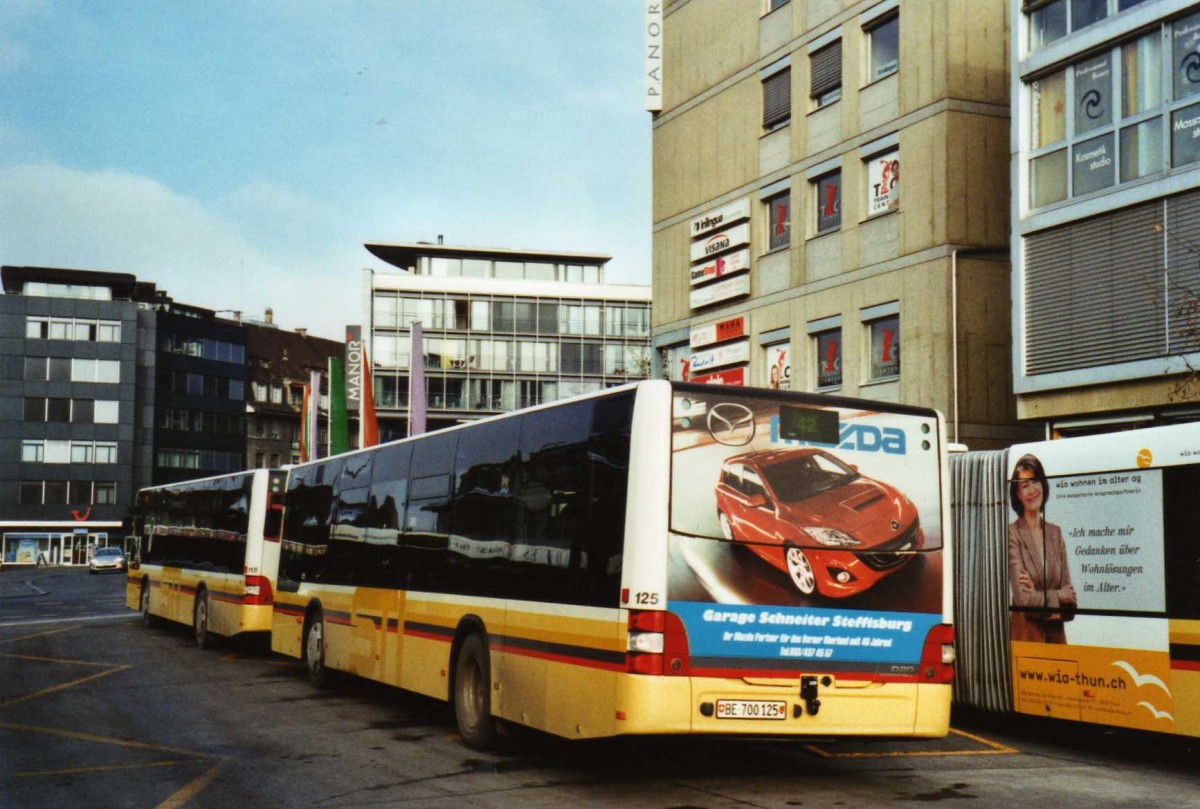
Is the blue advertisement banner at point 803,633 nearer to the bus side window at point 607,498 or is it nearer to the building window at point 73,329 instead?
the bus side window at point 607,498

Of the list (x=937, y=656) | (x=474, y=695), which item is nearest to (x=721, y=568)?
(x=937, y=656)

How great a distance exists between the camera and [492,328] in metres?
92.1

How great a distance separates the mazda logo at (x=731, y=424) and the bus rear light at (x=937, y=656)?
79.3 inches

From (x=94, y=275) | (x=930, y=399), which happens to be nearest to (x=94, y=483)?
(x=94, y=275)

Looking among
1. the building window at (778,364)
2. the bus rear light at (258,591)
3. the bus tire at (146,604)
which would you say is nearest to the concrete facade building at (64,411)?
the bus tire at (146,604)

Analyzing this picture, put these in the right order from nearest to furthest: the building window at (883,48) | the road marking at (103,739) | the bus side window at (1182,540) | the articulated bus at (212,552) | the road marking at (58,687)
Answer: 1. the bus side window at (1182,540)
2. the road marking at (103,739)
3. the road marking at (58,687)
4. the articulated bus at (212,552)
5. the building window at (883,48)

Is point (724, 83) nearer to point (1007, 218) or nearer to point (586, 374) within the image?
point (1007, 218)

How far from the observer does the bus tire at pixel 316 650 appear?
16.9m

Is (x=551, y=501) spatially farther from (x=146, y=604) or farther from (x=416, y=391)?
(x=416, y=391)

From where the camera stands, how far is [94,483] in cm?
9981

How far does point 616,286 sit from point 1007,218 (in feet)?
229

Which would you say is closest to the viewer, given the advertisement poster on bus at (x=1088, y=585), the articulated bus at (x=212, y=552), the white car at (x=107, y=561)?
the advertisement poster on bus at (x=1088, y=585)

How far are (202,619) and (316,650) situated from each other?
7803 millimetres

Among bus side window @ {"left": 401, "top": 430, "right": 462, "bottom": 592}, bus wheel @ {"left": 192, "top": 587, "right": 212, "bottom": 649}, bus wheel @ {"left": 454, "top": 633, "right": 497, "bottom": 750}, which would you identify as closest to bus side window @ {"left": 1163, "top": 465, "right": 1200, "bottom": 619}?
bus wheel @ {"left": 454, "top": 633, "right": 497, "bottom": 750}
